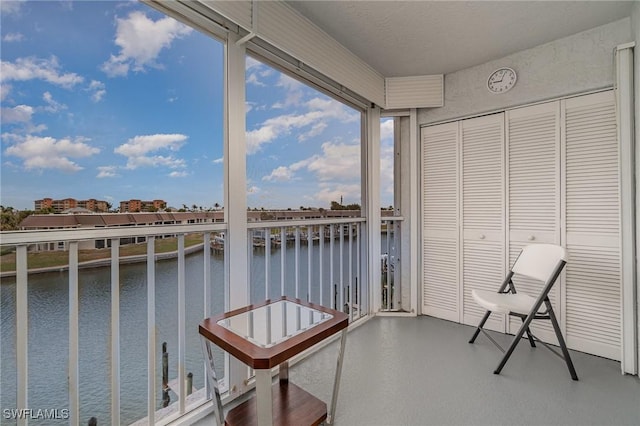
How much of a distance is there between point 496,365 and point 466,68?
2533 millimetres

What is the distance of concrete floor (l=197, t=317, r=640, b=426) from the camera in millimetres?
1547

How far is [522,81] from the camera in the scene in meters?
2.43

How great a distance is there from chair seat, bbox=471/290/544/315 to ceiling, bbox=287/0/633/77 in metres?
2.00

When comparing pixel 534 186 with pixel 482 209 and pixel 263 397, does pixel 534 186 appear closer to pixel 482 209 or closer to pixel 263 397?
pixel 482 209

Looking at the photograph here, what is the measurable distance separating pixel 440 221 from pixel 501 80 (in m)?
1.36

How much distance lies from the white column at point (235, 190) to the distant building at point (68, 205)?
0.59 m

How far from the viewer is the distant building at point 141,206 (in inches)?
52.7

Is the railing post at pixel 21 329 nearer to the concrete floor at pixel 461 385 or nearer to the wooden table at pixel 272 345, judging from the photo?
the wooden table at pixel 272 345

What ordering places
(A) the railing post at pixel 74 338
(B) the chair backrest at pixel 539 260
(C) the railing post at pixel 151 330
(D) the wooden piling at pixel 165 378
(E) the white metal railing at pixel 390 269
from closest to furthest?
(A) the railing post at pixel 74 338, (C) the railing post at pixel 151 330, (D) the wooden piling at pixel 165 378, (B) the chair backrest at pixel 539 260, (E) the white metal railing at pixel 390 269

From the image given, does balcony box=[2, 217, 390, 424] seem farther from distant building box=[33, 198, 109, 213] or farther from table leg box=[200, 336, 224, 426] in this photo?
table leg box=[200, 336, 224, 426]

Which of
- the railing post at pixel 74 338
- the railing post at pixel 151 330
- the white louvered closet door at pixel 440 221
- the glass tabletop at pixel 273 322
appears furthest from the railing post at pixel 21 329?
the white louvered closet door at pixel 440 221

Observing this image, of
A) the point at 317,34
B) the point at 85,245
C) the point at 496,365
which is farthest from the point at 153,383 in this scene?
the point at 317,34

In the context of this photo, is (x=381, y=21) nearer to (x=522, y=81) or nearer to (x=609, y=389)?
(x=522, y=81)

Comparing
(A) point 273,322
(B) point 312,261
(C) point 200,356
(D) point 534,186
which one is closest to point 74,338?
(C) point 200,356
